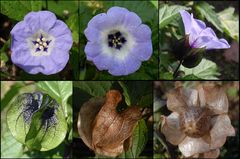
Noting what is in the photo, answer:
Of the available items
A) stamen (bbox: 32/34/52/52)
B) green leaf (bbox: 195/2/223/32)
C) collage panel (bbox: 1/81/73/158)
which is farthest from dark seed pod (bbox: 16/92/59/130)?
green leaf (bbox: 195/2/223/32)

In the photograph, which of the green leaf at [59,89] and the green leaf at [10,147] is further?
the green leaf at [10,147]

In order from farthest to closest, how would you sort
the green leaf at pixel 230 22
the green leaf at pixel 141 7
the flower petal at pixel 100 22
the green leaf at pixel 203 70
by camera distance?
1. the green leaf at pixel 230 22
2. the green leaf at pixel 141 7
3. the green leaf at pixel 203 70
4. the flower petal at pixel 100 22

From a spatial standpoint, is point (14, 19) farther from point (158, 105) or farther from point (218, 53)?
point (218, 53)

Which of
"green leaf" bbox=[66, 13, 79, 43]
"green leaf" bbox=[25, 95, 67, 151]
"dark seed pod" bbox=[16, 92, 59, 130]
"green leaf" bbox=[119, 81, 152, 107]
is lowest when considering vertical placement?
"green leaf" bbox=[25, 95, 67, 151]

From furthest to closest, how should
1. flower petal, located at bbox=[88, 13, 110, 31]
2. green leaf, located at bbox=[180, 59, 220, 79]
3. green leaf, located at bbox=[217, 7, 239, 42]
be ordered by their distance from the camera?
green leaf, located at bbox=[217, 7, 239, 42] < green leaf, located at bbox=[180, 59, 220, 79] < flower petal, located at bbox=[88, 13, 110, 31]

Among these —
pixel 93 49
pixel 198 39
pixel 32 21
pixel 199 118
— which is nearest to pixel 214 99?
pixel 199 118

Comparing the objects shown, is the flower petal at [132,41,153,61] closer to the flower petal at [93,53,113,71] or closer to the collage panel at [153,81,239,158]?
the flower petal at [93,53,113,71]

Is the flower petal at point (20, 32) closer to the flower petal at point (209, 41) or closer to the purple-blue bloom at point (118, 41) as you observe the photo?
the purple-blue bloom at point (118, 41)

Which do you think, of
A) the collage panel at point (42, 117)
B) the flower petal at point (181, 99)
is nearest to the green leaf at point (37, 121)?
the collage panel at point (42, 117)
